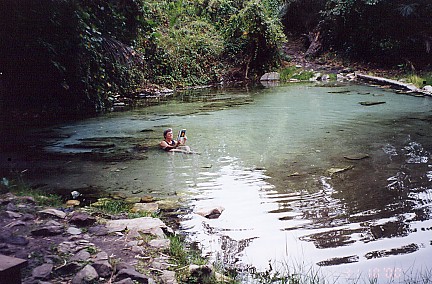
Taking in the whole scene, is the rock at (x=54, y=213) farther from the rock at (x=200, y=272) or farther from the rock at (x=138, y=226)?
the rock at (x=200, y=272)

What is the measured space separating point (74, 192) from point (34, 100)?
636 cm

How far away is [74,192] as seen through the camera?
4.97 metres

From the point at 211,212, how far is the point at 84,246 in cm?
155

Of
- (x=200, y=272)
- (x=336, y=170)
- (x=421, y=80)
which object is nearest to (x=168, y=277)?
(x=200, y=272)

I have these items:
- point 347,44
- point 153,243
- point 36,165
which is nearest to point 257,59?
point 347,44

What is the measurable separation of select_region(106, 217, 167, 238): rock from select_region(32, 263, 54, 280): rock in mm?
821

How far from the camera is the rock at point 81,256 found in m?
2.75

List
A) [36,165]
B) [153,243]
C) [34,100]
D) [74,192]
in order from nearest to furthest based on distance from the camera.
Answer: [153,243] → [74,192] → [36,165] → [34,100]

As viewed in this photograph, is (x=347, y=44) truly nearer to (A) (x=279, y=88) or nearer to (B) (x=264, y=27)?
(B) (x=264, y=27)

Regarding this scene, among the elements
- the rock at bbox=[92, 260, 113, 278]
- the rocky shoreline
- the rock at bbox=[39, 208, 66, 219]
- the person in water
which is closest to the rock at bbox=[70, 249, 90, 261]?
the rocky shoreline

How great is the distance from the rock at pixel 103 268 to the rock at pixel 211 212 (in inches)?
65.2

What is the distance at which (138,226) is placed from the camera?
11.6 ft

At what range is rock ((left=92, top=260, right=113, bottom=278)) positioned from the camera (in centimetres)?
258

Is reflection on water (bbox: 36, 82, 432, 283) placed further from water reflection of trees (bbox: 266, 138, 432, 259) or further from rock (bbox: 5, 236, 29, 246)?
rock (bbox: 5, 236, 29, 246)
